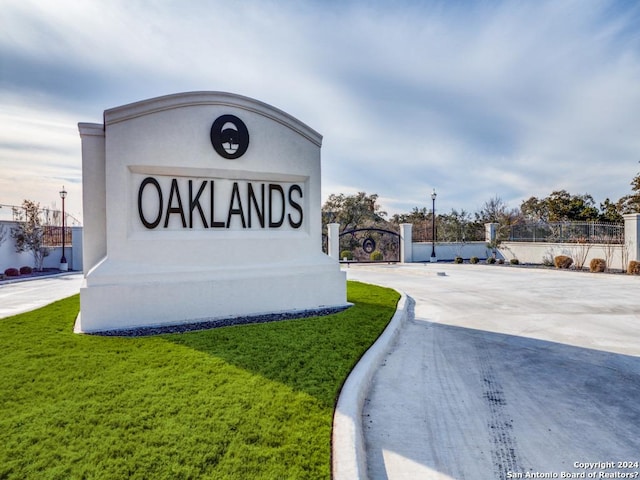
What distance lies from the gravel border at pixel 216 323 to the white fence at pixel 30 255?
53.7ft

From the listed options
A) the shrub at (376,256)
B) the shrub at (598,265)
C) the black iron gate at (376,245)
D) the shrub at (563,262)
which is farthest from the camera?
the black iron gate at (376,245)

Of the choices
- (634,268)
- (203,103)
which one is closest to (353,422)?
(203,103)

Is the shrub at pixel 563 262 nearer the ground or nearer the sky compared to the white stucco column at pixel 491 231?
nearer the ground

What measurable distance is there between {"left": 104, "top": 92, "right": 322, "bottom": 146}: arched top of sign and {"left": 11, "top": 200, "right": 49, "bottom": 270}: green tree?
16.2 meters

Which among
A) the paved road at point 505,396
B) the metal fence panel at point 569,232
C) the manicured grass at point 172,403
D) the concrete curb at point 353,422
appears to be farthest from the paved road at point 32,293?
the metal fence panel at point 569,232

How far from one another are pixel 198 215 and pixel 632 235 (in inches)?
798

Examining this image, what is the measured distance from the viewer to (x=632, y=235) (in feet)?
57.7

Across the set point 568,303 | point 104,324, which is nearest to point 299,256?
point 104,324

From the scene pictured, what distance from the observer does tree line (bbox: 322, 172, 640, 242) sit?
28.1 meters

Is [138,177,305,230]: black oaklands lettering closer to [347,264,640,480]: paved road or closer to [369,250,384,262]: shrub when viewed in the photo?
[347,264,640,480]: paved road

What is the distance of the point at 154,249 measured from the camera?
23.8 ft

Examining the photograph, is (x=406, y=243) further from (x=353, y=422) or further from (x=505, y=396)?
(x=353, y=422)

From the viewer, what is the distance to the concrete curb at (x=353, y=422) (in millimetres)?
2896

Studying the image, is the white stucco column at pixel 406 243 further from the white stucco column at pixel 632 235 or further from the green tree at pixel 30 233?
the green tree at pixel 30 233
